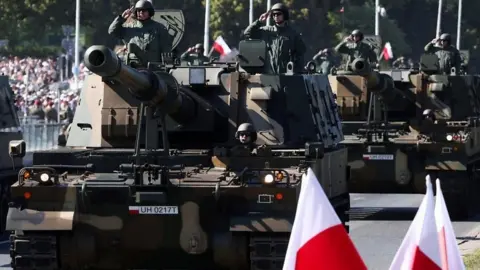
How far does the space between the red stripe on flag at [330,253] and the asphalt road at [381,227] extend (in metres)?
9.10

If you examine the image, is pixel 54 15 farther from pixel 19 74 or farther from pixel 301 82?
pixel 301 82

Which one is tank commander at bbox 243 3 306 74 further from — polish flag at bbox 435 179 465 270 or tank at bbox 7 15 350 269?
polish flag at bbox 435 179 465 270

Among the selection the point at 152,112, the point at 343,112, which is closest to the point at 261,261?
the point at 152,112

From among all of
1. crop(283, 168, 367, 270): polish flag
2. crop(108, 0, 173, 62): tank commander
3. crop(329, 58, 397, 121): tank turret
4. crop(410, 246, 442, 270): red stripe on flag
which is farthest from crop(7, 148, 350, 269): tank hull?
crop(329, 58, 397, 121): tank turret

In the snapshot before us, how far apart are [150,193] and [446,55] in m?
15.1

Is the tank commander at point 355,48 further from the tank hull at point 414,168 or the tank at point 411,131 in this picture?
the tank hull at point 414,168

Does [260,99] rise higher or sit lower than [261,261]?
higher

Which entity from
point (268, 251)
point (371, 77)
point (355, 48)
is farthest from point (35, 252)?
point (355, 48)

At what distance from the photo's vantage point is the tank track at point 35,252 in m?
12.6

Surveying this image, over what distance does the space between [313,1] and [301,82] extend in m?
48.1

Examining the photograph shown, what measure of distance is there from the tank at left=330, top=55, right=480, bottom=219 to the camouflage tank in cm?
490

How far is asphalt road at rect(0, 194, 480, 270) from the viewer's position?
16.9 metres

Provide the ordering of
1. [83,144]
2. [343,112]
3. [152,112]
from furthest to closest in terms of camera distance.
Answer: [343,112] < [83,144] < [152,112]

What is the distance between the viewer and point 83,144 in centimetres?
1486
